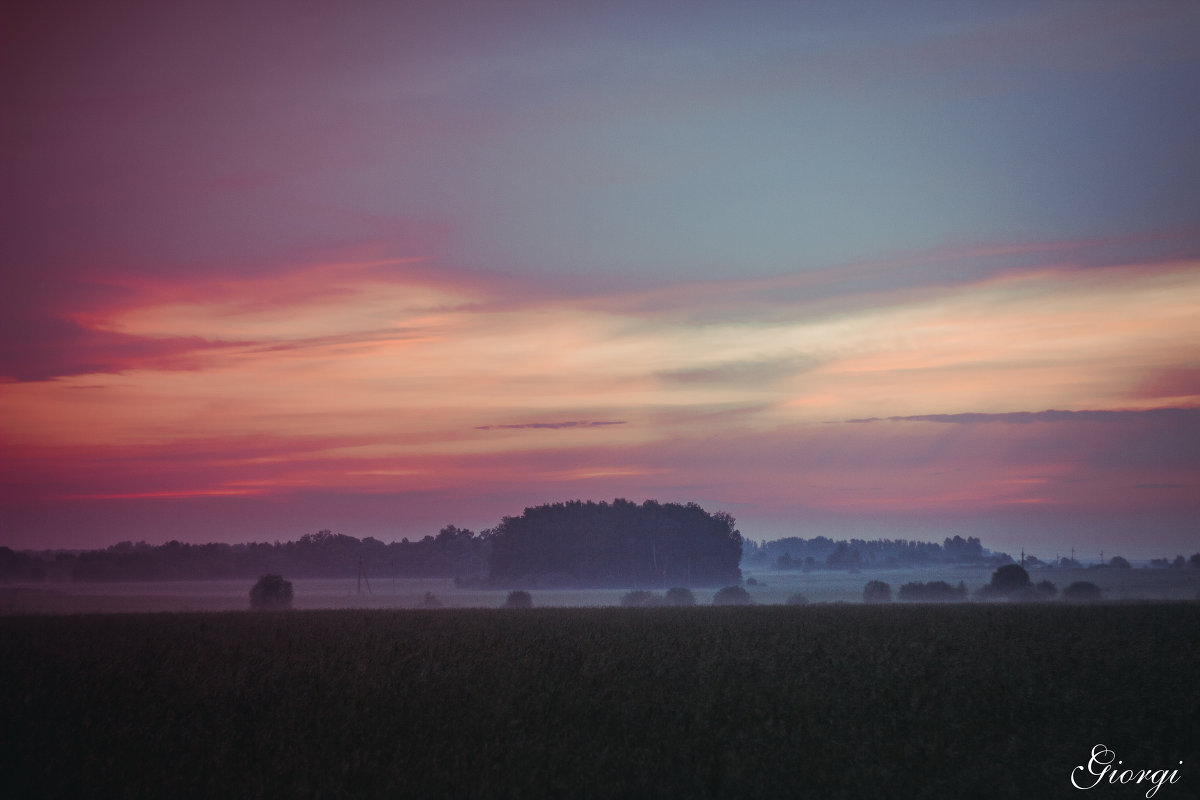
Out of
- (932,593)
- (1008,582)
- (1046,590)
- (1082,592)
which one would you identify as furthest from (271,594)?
(932,593)

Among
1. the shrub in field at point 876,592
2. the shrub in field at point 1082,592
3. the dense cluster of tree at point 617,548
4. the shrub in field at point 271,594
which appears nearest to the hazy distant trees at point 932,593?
the shrub in field at point 876,592

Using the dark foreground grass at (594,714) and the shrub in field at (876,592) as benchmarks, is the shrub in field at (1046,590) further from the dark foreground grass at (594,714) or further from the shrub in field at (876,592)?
the dark foreground grass at (594,714)

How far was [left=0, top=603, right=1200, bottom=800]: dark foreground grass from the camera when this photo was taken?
1717cm

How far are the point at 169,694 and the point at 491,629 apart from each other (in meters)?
13.8

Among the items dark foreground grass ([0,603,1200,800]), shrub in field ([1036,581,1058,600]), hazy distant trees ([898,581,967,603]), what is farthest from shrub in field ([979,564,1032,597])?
dark foreground grass ([0,603,1200,800])

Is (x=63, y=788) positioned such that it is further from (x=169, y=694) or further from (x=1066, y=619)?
(x=1066, y=619)

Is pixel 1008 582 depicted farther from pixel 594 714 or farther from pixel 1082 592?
pixel 594 714

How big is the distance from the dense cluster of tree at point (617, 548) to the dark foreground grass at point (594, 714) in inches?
4673

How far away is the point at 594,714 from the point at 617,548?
132298 mm

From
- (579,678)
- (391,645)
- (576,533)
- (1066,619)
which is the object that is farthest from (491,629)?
(576,533)

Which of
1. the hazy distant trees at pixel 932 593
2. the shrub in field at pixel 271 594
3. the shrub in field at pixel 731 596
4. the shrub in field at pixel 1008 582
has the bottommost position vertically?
the hazy distant trees at pixel 932 593

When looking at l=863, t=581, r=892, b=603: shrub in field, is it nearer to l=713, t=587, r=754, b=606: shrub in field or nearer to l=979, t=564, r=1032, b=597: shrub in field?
l=979, t=564, r=1032, b=597: shrub in field

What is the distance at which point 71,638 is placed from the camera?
107ft

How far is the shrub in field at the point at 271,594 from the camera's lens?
265 feet
